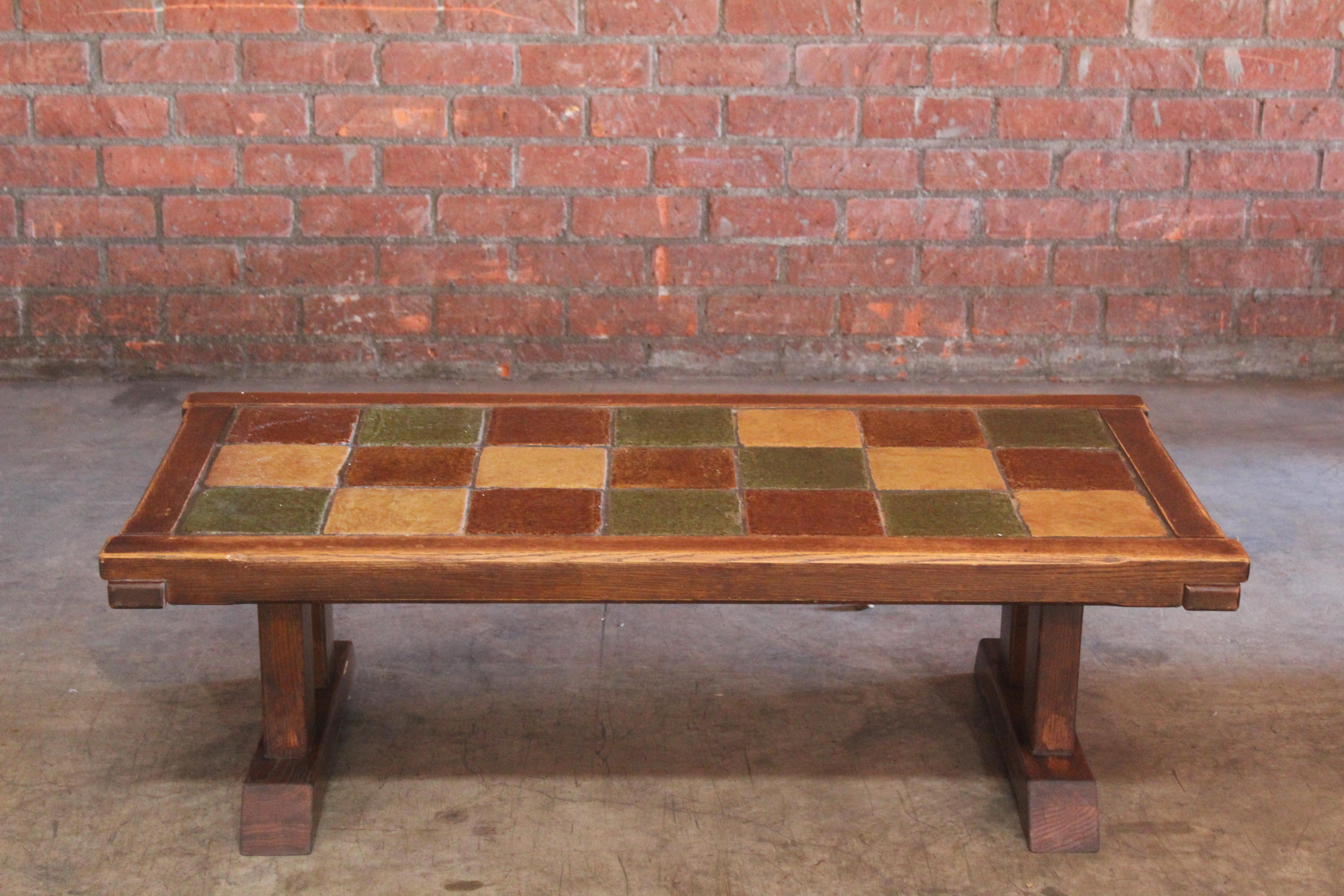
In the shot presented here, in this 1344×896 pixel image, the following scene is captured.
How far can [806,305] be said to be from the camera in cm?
377

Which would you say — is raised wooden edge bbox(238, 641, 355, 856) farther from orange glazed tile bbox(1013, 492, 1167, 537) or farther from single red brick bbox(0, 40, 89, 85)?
single red brick bbox(0, 40, 89, 85)

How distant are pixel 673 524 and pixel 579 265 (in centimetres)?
201

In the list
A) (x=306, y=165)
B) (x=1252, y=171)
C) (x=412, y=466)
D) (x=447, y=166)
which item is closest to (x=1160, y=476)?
(x=412, y=466)

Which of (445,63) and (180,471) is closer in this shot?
(180,471)

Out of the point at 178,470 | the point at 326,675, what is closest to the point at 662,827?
the point at 326,675

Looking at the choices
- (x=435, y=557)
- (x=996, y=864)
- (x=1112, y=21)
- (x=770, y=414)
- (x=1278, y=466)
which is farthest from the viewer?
(x=1112, y=21)

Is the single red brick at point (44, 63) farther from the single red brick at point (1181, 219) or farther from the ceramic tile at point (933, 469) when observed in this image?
the single red brick at point (1181, 219)

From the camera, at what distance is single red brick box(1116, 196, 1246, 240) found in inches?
146

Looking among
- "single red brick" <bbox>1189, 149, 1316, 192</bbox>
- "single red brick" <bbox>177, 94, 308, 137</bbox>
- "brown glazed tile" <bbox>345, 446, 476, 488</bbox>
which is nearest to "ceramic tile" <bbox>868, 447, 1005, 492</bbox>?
"brown glazed tile" <bbox>345, 446, 476, 488</bbox>

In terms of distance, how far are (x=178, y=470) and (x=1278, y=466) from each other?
2.45m

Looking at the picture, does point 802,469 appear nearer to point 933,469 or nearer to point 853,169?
point 933,469

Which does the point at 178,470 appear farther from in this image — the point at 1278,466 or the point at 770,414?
the point at 1278,466

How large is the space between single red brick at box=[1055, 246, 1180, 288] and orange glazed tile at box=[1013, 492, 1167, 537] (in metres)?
1.97

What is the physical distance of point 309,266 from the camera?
3.70 metres
